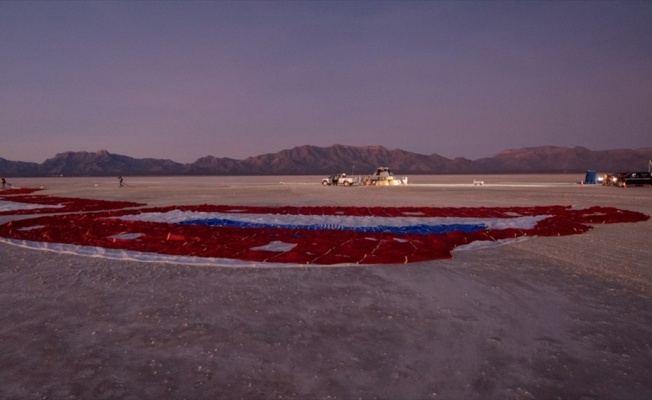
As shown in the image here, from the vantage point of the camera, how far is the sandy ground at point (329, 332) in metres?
3.60

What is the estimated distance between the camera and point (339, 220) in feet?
50.1

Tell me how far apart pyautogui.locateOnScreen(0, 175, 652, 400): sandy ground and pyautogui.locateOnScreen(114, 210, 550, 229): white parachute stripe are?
609cm

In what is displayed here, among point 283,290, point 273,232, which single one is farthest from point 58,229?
point 283,290

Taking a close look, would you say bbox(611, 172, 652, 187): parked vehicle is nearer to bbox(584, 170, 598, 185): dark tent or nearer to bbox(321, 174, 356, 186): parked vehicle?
bbox(584, 170, 598, 185): dark tent

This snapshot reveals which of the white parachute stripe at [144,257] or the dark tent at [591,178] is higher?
the dark tent at [591,178]

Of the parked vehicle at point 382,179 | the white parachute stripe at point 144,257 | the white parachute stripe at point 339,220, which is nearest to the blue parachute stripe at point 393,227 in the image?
the white parachute stripe at point 339,220

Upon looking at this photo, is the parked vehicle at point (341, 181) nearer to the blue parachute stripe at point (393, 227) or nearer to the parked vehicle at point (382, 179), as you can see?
the parked vehicle at point (382, 179)

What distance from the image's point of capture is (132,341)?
14.8 feet

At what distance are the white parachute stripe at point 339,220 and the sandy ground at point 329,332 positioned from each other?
6.09m

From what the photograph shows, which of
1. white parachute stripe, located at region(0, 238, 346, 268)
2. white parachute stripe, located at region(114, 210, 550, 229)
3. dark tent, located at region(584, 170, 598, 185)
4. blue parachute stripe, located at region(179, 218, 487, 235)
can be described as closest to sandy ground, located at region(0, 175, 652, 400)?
white parachute stripe, located at region(0, 238, 346, 268)

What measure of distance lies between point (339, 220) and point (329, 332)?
10565 mm

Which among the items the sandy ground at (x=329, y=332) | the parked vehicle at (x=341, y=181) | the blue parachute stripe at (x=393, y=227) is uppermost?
the parked vehicle at (x=341, y=181)

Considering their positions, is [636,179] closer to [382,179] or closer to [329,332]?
[382,179]

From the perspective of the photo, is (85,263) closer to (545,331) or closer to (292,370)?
(292,370)
